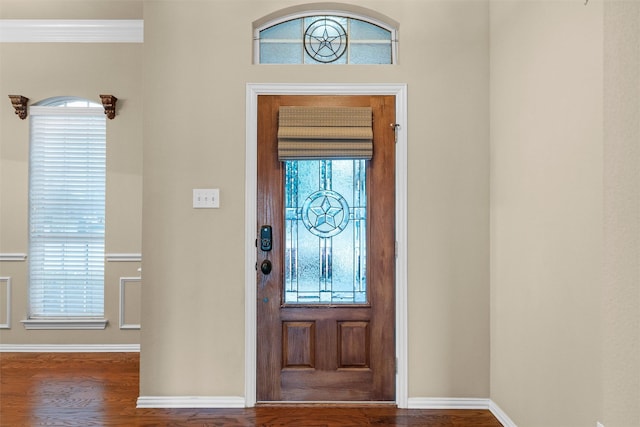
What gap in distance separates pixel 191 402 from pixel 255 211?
1.28 meters

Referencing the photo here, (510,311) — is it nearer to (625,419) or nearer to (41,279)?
(625,419)

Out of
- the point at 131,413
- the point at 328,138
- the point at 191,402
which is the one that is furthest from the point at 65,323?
the point at 328,138

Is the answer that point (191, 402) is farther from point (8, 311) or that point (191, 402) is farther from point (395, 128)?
point (8, 311)

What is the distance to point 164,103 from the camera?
2957mm

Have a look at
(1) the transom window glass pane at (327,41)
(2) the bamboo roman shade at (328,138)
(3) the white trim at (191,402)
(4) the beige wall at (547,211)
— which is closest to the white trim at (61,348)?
(3) the white trim at (191,402)

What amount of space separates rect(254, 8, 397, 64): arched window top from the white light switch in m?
0.96

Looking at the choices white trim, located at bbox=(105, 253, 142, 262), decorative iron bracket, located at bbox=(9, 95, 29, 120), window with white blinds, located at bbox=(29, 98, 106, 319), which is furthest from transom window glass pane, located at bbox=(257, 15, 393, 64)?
decorative iron bracket, located at bbox=(9, 95, 29, 120)

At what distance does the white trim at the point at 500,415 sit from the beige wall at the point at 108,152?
302 cm

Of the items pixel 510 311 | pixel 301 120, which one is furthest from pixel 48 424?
pixel 510 311

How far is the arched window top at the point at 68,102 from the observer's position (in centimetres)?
417

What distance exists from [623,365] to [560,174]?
168 centimetres

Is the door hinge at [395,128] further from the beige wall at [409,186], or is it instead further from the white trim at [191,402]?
the white trim at [191,402]

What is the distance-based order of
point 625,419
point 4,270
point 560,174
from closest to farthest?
point 625,419 → point 560,174 → point 4,270

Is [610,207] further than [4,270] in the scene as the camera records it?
No
